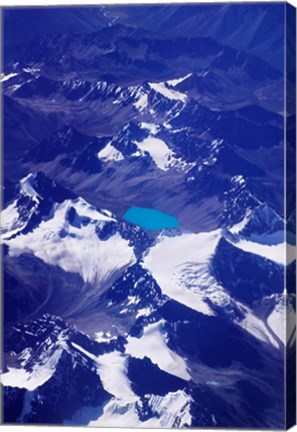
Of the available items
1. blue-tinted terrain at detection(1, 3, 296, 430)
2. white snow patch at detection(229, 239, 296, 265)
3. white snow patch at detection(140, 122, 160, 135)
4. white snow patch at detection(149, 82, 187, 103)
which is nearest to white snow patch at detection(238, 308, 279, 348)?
blue-tinted terrain at detection(1, 3, 296, 430)

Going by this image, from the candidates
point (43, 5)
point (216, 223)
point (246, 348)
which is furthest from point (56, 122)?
point (246, 348)

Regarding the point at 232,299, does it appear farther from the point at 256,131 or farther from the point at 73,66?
the point at 73,66

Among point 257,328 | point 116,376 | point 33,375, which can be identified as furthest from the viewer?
point 33,375

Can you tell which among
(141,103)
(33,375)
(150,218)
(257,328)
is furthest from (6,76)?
(257,328)

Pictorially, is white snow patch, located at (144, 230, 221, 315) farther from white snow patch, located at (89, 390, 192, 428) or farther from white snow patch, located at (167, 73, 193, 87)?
white snow patch, located at (167, 73, 193, 87)

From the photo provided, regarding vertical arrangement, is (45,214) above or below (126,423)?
above

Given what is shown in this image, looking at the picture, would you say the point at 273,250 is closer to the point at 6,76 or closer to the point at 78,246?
the point at 78,246
